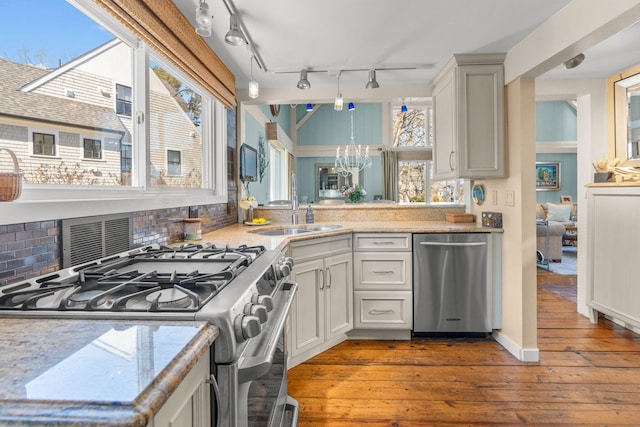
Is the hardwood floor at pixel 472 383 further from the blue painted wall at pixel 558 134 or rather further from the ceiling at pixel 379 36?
the blue painted wall at pixel 558 134

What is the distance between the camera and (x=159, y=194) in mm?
2008

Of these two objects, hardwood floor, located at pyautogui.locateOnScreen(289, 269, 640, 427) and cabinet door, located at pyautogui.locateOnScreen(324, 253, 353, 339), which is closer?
hardwood floor, located at pyautogui.locateOnScreen(289, 269, 640, 427)

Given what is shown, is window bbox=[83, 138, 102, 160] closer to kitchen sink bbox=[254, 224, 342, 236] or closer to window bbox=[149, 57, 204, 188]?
window bbox=[149, 57, 204, 188]

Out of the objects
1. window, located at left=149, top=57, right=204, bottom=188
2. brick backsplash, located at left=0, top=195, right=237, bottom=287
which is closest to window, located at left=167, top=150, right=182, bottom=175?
window, located at left=149, top=57, right=204, bottom=188

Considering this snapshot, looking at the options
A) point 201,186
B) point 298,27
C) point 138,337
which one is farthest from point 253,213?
point 138,337

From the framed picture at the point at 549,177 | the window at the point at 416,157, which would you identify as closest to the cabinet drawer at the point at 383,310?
the window at the point at 416,157

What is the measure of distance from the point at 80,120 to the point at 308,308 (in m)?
1.62

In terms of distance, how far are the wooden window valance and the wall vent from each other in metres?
0.79

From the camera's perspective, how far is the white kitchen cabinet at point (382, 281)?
108 inches

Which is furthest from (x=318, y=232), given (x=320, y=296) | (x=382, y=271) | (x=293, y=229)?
(x=382, y=271)

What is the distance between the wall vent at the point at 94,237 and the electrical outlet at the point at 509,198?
245 centimetres

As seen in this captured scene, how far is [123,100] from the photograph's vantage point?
174 centimetres

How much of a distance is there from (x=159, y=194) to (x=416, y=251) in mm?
1848

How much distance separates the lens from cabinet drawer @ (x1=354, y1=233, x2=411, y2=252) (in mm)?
2750
